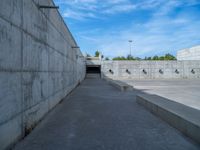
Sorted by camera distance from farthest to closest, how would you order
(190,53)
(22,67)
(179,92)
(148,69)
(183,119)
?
(190,53) < (148,69) < (179,92) < (183,119) < (22,67)

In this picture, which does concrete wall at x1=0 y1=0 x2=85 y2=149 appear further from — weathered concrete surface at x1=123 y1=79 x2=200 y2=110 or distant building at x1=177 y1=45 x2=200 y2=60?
distant building at x1=177 y1=45 x2=200 y2=60

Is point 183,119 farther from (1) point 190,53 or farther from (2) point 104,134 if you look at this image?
(1) point 190,53

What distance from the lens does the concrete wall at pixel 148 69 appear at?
33000mm

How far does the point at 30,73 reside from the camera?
457 centimetres

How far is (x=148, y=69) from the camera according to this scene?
33.1 metres

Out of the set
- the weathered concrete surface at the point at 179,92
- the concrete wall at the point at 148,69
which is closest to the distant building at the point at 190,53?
the concrete wall at the point at 148,69

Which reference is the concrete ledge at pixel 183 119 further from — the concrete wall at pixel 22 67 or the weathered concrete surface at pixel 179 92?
the concrete wall at pixel 22 67

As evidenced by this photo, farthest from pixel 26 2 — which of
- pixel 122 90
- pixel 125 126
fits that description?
pixel 122 90

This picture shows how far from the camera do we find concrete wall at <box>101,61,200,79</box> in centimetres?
3300

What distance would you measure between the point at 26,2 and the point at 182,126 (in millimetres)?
4206

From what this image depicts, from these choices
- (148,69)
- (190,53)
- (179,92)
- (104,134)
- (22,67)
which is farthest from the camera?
(190,53)

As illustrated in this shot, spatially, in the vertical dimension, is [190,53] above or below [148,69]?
above

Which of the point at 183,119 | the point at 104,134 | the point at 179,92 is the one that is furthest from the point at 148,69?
the point at 104,134

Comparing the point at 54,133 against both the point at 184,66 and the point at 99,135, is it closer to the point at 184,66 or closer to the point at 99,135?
the point at 99,135
